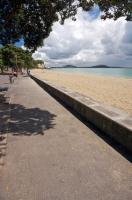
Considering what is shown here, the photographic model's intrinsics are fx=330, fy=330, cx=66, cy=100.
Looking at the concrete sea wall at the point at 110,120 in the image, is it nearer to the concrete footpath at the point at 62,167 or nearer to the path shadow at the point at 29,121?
the concrete footpath at the point at 62,167

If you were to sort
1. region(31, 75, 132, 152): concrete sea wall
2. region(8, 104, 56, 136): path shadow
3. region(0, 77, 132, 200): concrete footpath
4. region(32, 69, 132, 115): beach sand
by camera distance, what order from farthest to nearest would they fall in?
1. region(32, 69, 132, 115): beach sand
2. region(8, 104, 56, 136): path shadow
3. region(31, 75, 132, 152): concrete sea wall
4. region(0, 77, 132, 200): concrete footpath

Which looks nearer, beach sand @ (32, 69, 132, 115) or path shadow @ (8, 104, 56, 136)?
path shadow @ (8, 104, 56, 136)

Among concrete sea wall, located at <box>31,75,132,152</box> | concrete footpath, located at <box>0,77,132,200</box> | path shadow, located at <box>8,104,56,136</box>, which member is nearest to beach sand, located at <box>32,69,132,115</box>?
concrete sea wall, located at <box>31,75,132,152</box>

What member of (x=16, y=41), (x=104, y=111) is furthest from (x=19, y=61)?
(x=104, y=111)

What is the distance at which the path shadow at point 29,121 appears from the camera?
9.96 meters

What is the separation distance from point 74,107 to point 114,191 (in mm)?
9172

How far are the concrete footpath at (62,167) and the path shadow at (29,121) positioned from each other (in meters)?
0.03

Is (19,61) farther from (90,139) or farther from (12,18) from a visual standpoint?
(90,139)

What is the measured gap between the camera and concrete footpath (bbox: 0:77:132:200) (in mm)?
5289

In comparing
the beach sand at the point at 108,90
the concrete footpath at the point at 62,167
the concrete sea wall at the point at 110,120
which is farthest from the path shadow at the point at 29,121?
the beach sand at the point at 108,90

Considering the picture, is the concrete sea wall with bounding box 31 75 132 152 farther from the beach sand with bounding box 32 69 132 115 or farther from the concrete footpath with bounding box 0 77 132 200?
the beach sand with bounding box 32 69 132 115

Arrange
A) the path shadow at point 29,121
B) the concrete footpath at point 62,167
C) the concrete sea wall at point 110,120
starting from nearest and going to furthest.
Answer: the concrete footpath at point 62,167
the concrete sea wall at point 110,120
the path shadow at point 29,121

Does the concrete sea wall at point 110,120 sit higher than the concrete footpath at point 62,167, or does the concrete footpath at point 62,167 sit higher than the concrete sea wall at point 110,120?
Result: the concrete sea wall at point 110,120

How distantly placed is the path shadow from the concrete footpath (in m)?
0.03
